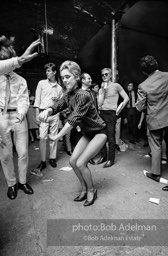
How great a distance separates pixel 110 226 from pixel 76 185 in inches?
42.0

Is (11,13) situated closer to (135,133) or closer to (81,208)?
(135,133)

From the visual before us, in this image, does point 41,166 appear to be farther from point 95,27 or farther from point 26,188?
point 95,27

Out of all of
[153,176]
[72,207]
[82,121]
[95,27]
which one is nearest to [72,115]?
[82,121]

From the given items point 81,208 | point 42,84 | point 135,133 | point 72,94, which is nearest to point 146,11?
point 135,133

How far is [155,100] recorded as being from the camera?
2.80 metres

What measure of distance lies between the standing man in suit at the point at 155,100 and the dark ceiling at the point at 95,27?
3654 mm

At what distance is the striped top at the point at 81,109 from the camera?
1.97 metres

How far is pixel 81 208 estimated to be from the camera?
2.32 metres

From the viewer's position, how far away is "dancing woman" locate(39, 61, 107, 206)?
6.60 ft

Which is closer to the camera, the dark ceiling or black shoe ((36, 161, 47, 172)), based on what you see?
black shoe ((36, 161, 47, 172))

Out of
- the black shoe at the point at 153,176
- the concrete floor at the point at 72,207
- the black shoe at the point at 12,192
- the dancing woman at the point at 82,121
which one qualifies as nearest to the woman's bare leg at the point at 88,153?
the dancing woman at the point at 82,121

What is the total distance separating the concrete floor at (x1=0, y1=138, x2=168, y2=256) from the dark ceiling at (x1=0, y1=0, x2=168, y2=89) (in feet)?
15.9

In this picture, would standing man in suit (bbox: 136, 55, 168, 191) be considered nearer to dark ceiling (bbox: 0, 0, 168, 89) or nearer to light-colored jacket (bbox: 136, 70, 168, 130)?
light-colored jacket (bbox: 136, 70, 168, 130)

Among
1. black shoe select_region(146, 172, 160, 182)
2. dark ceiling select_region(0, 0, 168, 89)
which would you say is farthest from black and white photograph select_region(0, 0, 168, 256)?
dark ceiling select_region(0, 0, 168, 89)
